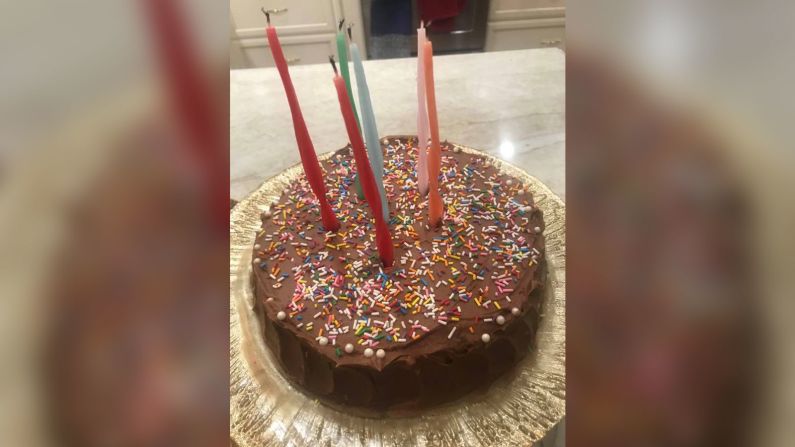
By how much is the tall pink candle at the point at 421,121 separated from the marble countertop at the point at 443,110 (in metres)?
0.60

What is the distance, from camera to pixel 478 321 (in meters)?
0.89

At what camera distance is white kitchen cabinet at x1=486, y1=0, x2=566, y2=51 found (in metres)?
2.74

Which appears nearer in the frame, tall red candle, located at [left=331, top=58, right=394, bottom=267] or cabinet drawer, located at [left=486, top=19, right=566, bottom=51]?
tall red candle, located at [left=331, top=58, right=394, bottom=267]

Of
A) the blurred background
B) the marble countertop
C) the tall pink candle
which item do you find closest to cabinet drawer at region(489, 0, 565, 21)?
Result: the blurred background
